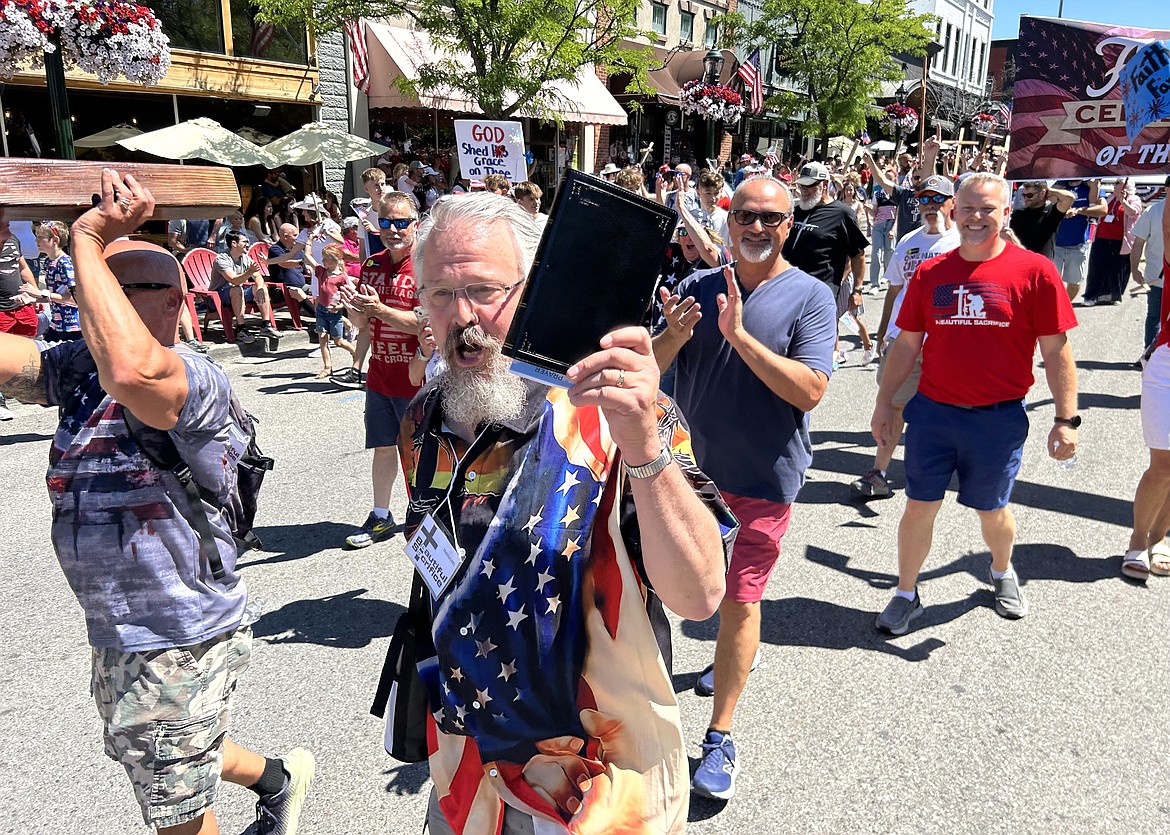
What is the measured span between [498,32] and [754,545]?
39.9ft

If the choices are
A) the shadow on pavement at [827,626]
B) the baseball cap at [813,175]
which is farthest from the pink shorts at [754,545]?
the baseball cap at [813,175]

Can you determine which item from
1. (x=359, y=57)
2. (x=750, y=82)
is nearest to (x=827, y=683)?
(x=359, y=57)

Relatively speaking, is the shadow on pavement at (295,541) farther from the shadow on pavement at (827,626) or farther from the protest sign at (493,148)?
the protest sign at (493,148)

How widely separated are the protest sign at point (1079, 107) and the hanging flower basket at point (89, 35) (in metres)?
6.58

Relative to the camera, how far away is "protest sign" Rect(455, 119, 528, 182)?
10156 millimetres

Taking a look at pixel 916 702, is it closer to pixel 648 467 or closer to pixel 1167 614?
pixel 1167 614

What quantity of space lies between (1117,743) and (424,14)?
13.6m

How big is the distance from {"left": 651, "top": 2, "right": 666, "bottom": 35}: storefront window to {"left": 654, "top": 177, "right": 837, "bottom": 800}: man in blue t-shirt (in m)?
26.8

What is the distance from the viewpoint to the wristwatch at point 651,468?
132 centimetres

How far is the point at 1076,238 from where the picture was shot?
34.5 ft

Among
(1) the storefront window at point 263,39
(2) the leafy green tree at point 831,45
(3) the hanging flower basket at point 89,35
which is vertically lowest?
(3) the hanging flower basket at point 89,35

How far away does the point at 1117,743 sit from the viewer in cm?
318

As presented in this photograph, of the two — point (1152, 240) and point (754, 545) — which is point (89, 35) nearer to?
point (754, 545)

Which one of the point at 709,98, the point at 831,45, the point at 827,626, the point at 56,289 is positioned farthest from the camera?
the point at 831,45
